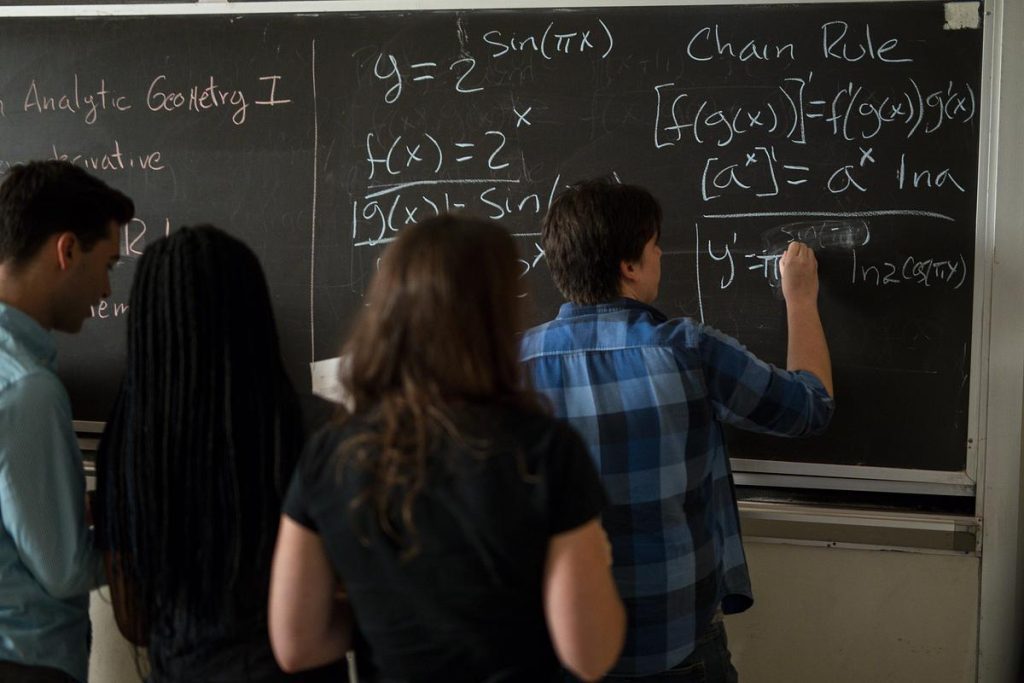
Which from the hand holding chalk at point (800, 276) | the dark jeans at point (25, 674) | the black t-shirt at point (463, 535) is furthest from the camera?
the hand holding chalk at point (800, 276)

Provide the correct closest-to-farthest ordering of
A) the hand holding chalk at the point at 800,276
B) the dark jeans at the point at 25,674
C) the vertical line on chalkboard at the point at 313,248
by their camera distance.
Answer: the dark jeans at the point at 25,674 → the hand holding chalk at the point at 800,276 → the vertical line on chalkboard at the point at 313,248

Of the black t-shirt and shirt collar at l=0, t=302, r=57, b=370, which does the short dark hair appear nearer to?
shirt collar at l=0, t=302, r=57, b=370

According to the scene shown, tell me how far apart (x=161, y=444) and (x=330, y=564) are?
37 cm

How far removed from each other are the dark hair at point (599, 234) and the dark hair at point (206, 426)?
1.99 ft

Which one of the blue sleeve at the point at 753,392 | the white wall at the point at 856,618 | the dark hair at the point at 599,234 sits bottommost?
the white wall at the point at 856,618

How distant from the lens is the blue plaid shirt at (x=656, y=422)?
1.64 m

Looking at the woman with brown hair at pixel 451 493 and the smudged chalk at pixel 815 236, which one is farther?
the smudged chalk at pixel 815 236

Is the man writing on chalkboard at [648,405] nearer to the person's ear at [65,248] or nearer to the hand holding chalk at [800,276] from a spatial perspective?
the hand holding chalk at [800,276]

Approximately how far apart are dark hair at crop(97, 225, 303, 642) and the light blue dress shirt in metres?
0.19

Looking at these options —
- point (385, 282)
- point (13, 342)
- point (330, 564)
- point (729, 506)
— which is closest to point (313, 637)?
point (330, 564)

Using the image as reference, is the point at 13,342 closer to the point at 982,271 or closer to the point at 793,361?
the point at 793,361

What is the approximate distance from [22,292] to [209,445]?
1.90ft

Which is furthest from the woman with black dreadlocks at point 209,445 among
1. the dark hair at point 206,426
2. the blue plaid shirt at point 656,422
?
the blue plaid shirt at point 656,422

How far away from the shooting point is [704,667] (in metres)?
1.75
